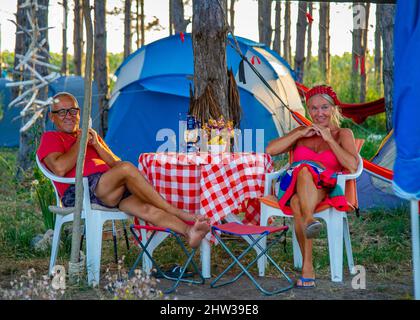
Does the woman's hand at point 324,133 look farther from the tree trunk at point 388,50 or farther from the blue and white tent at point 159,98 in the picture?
the blue and white tent at point 159,98

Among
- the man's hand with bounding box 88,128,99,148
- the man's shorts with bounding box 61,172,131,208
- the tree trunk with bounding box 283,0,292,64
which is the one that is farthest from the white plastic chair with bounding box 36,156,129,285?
the tree trunk with bounding box 283,0,292,64

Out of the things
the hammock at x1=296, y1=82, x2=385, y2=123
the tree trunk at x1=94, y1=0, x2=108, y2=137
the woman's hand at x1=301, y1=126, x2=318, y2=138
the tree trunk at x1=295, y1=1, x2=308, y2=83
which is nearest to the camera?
the woman's hand at x1=301, y1=126, x2=318, y2=138

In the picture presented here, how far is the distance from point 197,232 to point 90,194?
27.7 inches

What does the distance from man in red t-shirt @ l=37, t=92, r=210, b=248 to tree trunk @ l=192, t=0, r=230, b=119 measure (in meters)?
1.24

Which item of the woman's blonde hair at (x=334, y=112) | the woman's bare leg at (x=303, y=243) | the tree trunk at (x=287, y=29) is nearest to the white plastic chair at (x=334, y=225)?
the woman's bare leg at (x=303, y=243)

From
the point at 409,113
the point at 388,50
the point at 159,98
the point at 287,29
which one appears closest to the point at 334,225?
the point at 409,113

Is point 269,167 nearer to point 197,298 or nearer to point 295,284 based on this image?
point 295,284

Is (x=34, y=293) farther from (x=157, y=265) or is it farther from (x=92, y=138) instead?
(x=92, y=138)

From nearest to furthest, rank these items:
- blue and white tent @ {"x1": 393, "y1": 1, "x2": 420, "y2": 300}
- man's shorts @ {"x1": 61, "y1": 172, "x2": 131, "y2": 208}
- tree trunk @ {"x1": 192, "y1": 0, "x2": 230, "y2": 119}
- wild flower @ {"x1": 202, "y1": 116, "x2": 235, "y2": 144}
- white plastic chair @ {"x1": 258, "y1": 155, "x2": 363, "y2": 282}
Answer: blue and white tent @ {"x1": 393, "y1": 1, "x2": 420, "y2": 300}
white plastic chair @ {"x1": 258, "y1": 155, "x2": 363, "y2": 282}
man's shorts @ {"x1": 61, "y1": 172, "x2": 131, "y2": 208}
wild flower @ {"x1": 202, "y1": 116, "x2": 235, "y2": 144}
tree trunk @ {"x1": 192, "y1": 0, "x2": 230, "y2": 119}

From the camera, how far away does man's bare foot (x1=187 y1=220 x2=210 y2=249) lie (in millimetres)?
3934

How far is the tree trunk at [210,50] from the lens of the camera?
17.5ft

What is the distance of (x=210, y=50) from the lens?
211 inches

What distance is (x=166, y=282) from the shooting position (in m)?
4.12

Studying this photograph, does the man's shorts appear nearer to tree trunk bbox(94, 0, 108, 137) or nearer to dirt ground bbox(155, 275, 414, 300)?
dirt ground bbox(155, 275, 414, 300)
